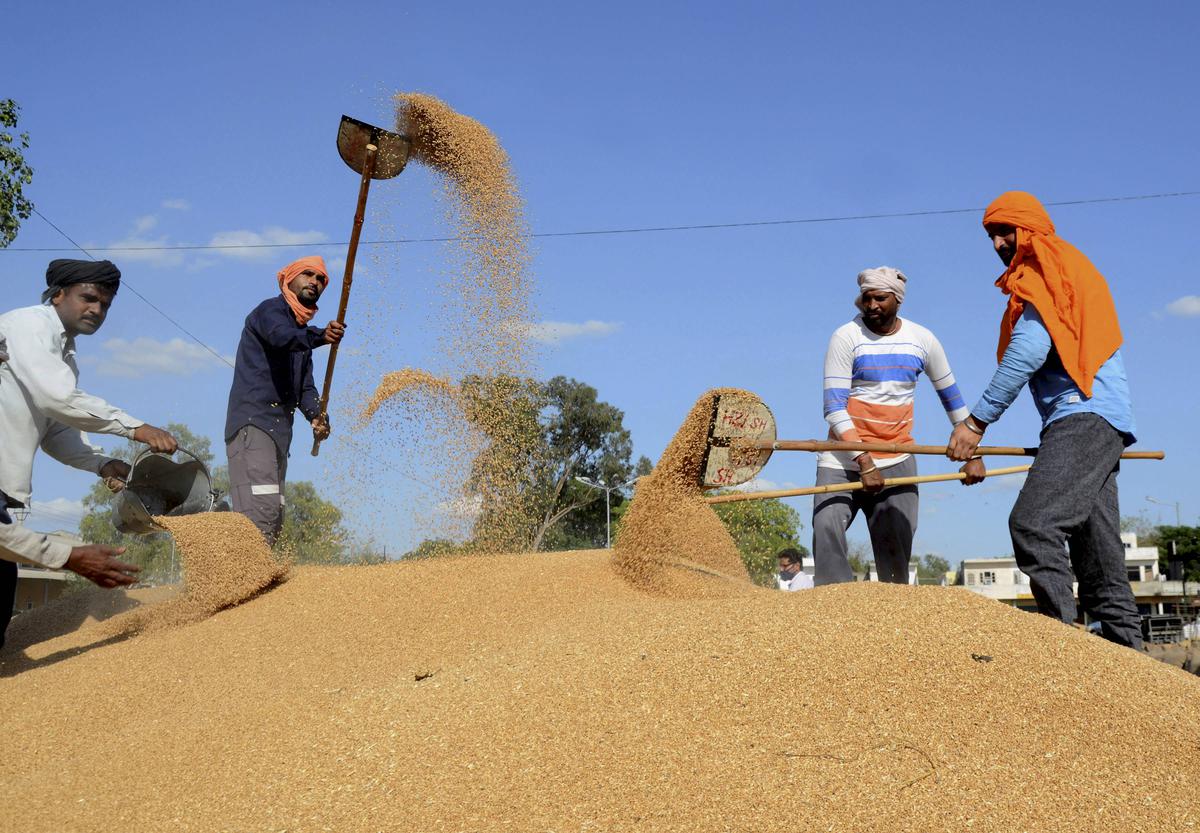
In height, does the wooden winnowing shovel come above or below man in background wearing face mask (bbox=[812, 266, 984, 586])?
above

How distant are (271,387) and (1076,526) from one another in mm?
3941

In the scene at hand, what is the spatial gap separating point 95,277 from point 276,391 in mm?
1144

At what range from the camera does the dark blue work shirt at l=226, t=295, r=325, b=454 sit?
5.36m

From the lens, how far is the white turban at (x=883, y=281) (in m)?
4.85

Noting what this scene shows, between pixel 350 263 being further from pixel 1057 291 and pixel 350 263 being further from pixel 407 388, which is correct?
pixel 1057 291

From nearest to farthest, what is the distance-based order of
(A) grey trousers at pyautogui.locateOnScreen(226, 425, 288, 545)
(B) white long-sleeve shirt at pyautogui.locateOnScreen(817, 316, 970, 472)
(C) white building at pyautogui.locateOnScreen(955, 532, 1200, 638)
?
(B) white long-sleeve shirt at pyautogui.locateOnScreen(817, 316, 970, 472) < (A) grey trousers at pyautogui.locateOnScreen(226, 425, 288, 545) < (C) white building at pyautogui.locateOnScreen(955, 532, 1200, 638)

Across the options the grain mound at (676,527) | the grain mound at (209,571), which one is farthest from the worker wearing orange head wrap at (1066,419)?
the grain mound at (209,571)

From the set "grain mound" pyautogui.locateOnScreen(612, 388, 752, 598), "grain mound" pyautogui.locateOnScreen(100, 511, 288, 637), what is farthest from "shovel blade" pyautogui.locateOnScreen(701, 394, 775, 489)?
"grain mound" pyautogui.locateOnScreen(100, 511, 288, 637)

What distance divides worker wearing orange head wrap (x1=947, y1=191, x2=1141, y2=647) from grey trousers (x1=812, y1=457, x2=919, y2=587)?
91cm

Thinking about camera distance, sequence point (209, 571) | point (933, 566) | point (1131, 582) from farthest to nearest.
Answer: point (933, 566), point (1131, 582), point (209, 571)

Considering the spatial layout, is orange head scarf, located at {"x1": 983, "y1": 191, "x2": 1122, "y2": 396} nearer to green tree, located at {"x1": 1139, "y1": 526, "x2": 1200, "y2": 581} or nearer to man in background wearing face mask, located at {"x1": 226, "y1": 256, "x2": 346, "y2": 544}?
man in background wearing face mask, located at {"x1": 226, "y1": 256, "x2": 346, "y2": 544}

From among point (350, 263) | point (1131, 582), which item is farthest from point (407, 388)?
point (1131, 582)

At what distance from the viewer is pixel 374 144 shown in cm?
621

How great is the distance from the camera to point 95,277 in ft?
15.2
